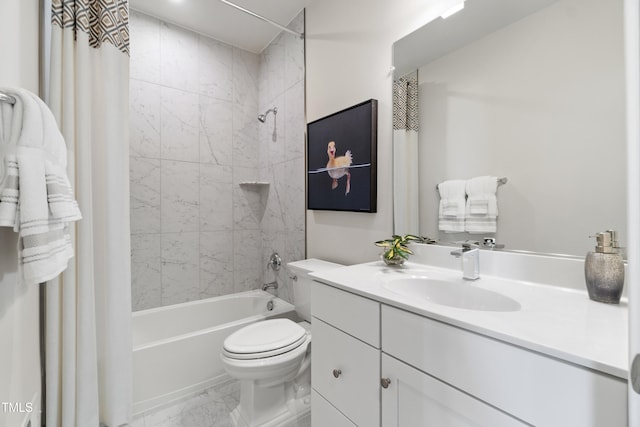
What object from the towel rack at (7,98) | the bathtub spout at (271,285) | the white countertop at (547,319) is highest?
the towel rack at (7,98)

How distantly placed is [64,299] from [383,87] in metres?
1.74

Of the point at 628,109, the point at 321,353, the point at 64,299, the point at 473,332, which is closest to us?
the point at 628,109

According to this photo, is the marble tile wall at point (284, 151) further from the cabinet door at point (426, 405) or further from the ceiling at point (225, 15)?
the cabinet door at point (426, 405)

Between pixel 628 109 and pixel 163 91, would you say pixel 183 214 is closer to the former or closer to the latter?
pixel 163 91

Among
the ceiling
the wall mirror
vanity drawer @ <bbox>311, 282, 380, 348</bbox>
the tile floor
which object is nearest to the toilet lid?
vanity drawer @ <bbox>311, 282, 380, 348</bbox>

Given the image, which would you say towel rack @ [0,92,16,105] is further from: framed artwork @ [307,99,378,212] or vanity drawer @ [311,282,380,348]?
framed artwork @ [307,99,378,212]

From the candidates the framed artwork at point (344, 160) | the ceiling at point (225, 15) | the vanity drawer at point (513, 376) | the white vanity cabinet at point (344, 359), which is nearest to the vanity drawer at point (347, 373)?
the white vanity cabinet at point (344, 359)

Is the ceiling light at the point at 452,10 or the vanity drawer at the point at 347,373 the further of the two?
the ceiling light at the point at 452,10

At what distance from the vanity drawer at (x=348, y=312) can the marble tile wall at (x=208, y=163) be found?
106 cm

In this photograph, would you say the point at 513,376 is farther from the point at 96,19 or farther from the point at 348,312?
the point at 96,19

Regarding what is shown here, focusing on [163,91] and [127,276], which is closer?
[127,276]

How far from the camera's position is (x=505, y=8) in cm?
106

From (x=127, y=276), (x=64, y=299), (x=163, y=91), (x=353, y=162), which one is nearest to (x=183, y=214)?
(x=163, y=91)

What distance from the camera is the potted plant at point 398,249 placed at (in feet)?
4.26
